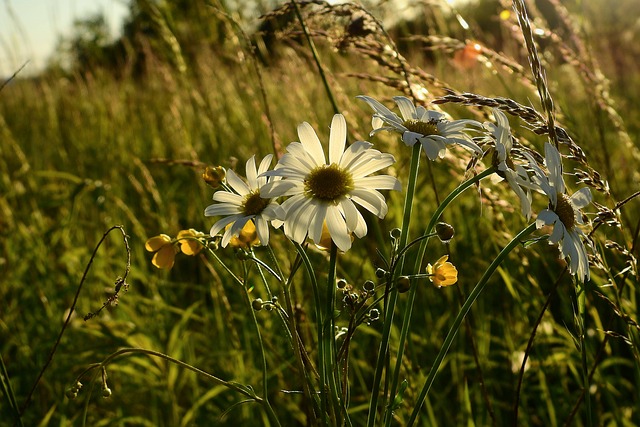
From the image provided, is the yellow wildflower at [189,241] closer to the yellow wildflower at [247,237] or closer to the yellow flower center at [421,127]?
the yellow wildflower at [247,237]

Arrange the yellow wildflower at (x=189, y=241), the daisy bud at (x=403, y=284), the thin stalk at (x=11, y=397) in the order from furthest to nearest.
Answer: the thin stalk at (x=11, y=397)
the yellow wildflower at (x=189, y=241)
the daisy bud at (x=403, y=284)

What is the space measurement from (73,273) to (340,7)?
4.86 feet

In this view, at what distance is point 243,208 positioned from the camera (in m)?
0.76

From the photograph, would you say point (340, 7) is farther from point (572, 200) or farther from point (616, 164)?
point (616, 164)

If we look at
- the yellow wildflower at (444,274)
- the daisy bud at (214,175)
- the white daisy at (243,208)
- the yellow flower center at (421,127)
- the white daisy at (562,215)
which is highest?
the yellow flower center at (421,127)

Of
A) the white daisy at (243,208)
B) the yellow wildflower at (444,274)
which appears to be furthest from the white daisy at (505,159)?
the white daisy at (243,208)

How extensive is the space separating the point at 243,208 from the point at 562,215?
371 mm

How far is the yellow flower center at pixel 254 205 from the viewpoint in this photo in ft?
2.44

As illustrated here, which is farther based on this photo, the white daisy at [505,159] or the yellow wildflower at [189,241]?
the yellow wildflower at [189,241]

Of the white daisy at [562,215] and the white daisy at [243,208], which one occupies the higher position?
the white daisy at [243,208]

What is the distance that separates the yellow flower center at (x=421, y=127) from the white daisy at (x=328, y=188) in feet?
0.25

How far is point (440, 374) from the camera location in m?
Answer: 1.72

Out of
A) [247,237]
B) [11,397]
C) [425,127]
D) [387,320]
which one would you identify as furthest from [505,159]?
[11,397]

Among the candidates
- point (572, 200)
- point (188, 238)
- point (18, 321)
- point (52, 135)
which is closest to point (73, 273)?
point (18, 321)
